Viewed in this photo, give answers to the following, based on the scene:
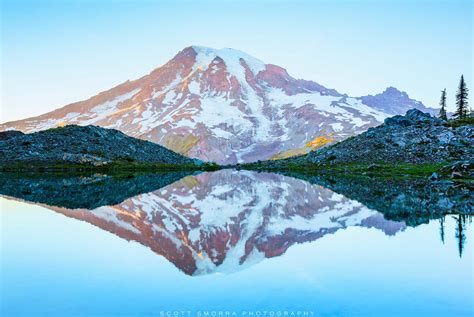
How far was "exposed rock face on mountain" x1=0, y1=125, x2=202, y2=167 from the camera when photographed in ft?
406

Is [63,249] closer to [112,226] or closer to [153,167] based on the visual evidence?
[112,226]

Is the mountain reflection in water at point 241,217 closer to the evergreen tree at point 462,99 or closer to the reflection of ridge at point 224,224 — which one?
the reflection of ridge at point 224,224

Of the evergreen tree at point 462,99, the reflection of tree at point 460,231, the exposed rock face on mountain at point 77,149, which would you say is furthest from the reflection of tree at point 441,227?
the evergreen tree at point 462,99

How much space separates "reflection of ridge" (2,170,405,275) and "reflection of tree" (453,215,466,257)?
132 inches

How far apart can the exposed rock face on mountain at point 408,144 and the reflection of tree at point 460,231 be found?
6586 centimetres

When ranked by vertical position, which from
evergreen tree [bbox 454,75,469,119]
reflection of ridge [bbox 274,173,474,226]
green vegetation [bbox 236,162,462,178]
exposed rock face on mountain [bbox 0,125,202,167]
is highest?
evergreen tree [bbox 454,75,469,119]

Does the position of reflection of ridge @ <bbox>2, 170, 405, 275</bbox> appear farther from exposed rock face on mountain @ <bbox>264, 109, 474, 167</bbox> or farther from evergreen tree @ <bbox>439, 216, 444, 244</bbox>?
exposed rock face on mountain @ <bbox>264, 109, 474, 167</bbox>

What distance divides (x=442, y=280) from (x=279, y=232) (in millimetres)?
12449

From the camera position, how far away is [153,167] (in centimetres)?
13388

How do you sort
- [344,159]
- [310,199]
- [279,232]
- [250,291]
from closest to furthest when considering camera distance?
1. [250,291]
2. [279,232]
3. [310,199]
4. [344,159]

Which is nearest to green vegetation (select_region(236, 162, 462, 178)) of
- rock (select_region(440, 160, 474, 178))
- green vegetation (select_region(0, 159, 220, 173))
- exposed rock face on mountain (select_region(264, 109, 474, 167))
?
rock (select_region(440, 160, 474, 178))

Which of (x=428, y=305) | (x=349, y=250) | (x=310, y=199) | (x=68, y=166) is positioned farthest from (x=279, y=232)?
(x=68, y=166)

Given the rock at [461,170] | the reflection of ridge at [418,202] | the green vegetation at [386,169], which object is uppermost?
the green vegetation at [386,169]

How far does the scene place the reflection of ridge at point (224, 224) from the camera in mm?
21797
